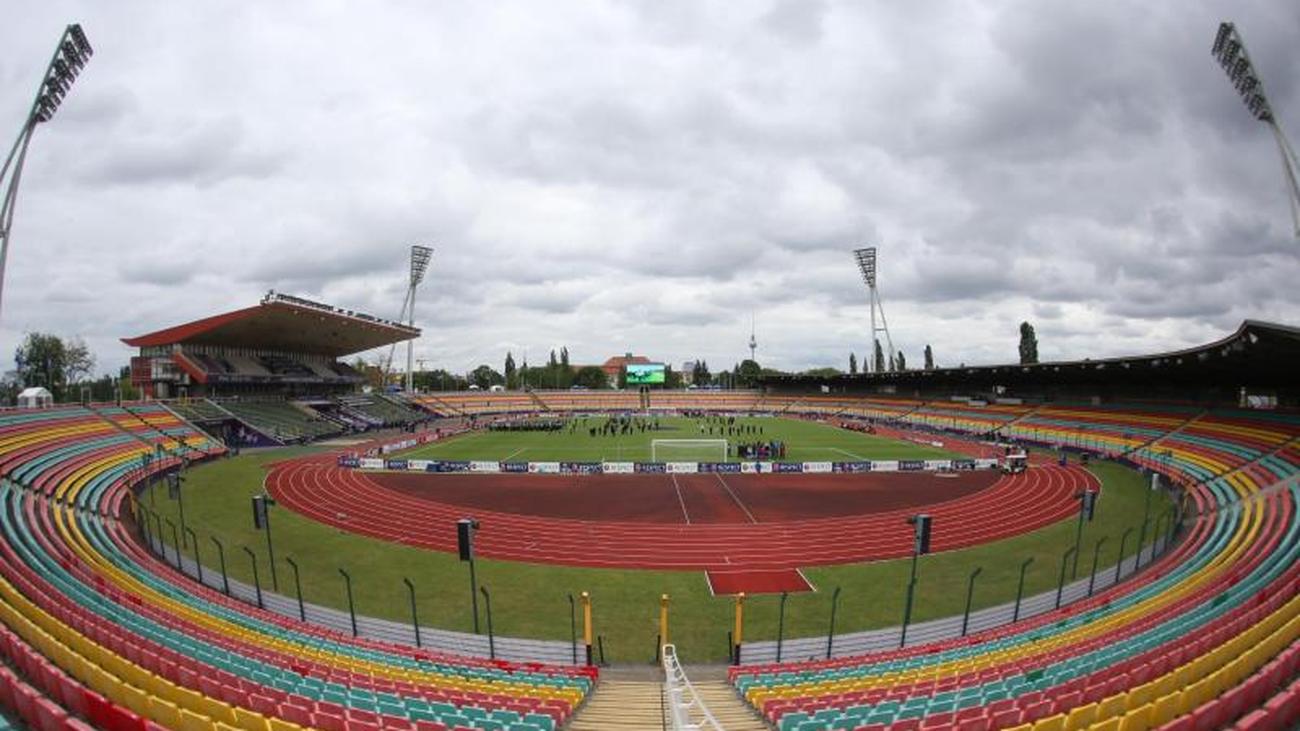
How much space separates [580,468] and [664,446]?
13.2m

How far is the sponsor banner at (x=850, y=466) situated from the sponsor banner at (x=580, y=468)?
14517 millimetres

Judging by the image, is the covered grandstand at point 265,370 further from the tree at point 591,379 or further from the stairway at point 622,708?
the tree at point 591,379

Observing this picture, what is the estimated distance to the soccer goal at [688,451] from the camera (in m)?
47.0

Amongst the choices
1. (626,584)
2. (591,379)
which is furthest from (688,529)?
(591,379)

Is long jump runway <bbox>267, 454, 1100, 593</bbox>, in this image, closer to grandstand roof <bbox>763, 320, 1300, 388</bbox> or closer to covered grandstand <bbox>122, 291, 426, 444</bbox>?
grandstand roof <bbox>763, 320, 1300, 388</bbox>

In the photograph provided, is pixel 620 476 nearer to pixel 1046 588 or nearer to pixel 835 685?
pixel 1046 588

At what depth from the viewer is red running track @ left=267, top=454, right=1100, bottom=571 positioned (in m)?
23.2

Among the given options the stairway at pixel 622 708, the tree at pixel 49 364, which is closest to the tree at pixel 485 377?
the tree at pixel 49 364

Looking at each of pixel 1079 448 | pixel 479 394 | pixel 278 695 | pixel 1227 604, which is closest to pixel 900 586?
pixel 1227 604

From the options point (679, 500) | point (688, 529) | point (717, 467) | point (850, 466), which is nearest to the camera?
point (688, 529)

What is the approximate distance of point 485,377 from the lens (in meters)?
183

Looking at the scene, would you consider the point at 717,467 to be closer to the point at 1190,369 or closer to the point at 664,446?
the point at 664,446

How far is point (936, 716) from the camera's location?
8289mm

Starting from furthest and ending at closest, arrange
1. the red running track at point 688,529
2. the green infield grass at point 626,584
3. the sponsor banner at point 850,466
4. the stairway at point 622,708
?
the sponsor banner at point 850,466
the red running track at point 688,529
the green infield grass at point 626,584
the stairway at point 622,708
